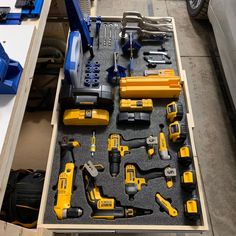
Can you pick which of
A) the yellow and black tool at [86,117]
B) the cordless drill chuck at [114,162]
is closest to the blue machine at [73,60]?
the yellow and black tool at [86,117]

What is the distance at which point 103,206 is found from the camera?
87 cm

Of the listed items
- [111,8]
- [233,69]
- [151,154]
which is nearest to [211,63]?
[233,69]

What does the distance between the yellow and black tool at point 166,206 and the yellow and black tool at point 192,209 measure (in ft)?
0.13

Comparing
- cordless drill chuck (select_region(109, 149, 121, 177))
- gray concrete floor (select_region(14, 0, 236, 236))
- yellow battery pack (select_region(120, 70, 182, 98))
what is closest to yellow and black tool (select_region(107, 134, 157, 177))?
cordless drill chuck (select_region(109, 149, 121, 177))

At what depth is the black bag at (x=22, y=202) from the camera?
2.84 ft

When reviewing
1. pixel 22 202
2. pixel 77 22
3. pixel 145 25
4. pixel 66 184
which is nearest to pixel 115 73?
pixel 77 22

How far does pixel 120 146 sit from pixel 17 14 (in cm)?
61

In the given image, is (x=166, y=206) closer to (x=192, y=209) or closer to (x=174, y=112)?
(x=192, y=209)

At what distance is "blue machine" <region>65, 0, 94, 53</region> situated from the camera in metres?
1.14

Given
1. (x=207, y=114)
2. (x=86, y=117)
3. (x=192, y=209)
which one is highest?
(x=207, y=114)

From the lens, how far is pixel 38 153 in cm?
121

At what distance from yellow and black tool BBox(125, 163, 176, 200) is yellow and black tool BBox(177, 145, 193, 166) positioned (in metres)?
0.05

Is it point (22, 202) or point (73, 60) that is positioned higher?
point (73, 60)

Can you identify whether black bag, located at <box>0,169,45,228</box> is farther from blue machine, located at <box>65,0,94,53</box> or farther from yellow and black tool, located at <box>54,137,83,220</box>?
blue machine, located at <box>65,0,94,53</box>
